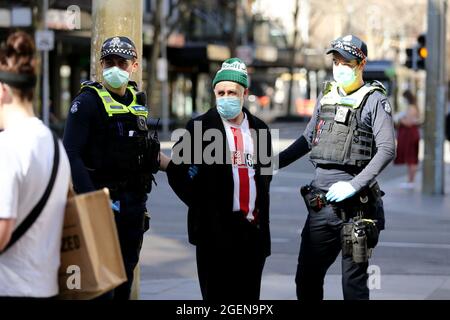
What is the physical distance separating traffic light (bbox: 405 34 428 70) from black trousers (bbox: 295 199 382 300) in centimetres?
1362

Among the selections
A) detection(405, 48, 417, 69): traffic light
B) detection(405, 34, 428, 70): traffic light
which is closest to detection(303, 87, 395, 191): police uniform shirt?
detection(405, 34, 428, 70): traffic light

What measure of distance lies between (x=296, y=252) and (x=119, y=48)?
601 centimetres

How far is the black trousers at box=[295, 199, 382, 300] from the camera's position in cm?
684

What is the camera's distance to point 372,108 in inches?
271

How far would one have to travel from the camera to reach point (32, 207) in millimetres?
4371

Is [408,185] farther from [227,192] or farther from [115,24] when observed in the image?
[227,192]

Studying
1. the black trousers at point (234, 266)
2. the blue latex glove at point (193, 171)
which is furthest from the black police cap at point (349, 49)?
the black trousers at point (234, 266)

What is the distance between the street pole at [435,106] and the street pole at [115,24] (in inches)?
489

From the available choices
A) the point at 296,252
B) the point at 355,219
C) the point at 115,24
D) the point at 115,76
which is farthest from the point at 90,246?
the point at 296,252

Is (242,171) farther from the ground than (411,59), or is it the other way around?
(411,59)

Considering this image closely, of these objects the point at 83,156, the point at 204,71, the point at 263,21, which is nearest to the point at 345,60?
the point at 83,156

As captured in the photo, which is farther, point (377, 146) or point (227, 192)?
point (377, 146)

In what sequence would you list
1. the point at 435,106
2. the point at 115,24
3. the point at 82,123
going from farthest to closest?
the point at 435,106 → the point at 115,24 → the point at 82,123

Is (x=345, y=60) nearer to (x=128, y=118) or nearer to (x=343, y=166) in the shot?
(x=343, y=166)
